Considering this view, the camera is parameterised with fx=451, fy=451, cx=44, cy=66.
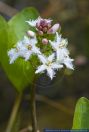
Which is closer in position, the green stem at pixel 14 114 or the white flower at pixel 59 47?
the white flower at pixel 59 47

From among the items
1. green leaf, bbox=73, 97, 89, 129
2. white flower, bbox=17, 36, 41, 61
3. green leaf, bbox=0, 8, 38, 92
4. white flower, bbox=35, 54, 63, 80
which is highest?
green leaf, bbox=0, 8, 38, 92

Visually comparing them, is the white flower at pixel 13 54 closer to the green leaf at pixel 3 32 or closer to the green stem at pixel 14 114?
the green leaf at pixel 3 32

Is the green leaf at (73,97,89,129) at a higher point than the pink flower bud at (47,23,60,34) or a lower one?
lower

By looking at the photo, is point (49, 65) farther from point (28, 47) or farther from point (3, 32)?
point (3, 32)

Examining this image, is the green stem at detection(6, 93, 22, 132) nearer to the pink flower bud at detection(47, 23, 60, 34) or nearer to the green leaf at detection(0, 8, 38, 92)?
the green leaf at detection(0, 8, 38, 92)

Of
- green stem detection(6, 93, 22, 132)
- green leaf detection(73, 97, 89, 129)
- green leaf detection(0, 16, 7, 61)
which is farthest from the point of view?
green stem detection(6, 93, 22, 132)

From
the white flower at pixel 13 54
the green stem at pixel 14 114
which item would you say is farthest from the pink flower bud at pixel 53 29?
the green stem at pixel 14 114

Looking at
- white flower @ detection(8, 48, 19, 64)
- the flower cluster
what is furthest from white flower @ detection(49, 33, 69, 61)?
white flower @ detection(8, 48, 19, 64)
